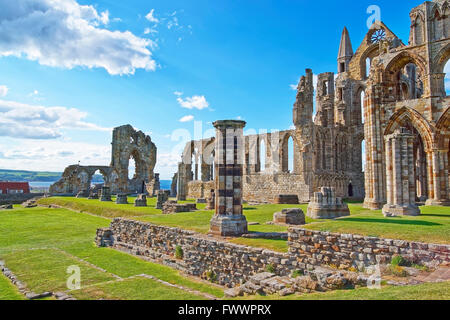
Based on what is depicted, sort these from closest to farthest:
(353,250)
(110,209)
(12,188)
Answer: (353,250) < (110,209) < (12,188)

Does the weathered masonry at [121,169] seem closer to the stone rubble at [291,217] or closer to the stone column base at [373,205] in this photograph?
the stone column base at [373,205]

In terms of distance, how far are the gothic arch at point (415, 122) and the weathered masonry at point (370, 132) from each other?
0.05 meters

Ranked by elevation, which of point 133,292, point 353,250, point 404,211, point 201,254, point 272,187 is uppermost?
point 272,187

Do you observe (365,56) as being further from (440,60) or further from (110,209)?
(110,209)

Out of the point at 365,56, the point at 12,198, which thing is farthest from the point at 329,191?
the point at 12,198

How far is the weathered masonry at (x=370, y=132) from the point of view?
55.5ft

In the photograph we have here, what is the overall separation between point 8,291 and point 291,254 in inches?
265

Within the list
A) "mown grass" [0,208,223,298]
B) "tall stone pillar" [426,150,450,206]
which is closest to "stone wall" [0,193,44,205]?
"mown grass" [0,208,223,298]

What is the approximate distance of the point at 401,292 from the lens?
4453 millimetres

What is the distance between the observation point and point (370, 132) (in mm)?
17906

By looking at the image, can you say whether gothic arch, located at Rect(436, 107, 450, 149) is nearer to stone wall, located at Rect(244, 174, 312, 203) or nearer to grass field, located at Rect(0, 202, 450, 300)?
grass field, located at Rect(0, 202, 450, 300)
